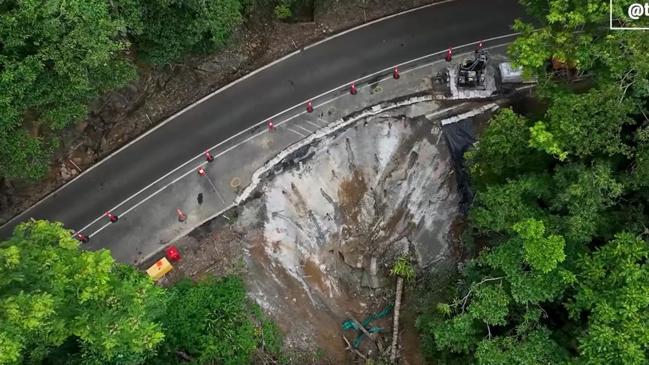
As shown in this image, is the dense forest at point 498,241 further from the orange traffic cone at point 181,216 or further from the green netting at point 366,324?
the orange traffic cone at point 181,216

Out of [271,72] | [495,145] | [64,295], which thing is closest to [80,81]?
[64,295]

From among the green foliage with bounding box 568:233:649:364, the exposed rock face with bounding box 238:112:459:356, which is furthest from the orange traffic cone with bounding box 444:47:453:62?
the green foliage with bounding box 568:233:649:364

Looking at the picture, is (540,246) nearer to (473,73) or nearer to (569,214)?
(569,214)

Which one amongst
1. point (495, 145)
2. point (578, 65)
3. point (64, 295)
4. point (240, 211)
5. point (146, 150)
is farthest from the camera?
point (146, 150)

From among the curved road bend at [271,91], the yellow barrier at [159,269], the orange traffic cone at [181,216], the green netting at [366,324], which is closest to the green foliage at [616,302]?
the green netting at [366,324]

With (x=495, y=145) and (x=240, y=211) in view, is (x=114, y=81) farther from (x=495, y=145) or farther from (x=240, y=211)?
(x=495, y=145)
